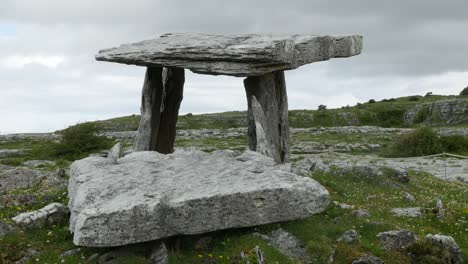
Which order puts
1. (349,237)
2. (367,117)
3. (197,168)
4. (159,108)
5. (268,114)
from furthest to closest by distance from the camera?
(367,117) → (159,108) → (268,114) → (197,168) → (349,237)

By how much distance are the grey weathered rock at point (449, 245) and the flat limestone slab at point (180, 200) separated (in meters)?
2.86

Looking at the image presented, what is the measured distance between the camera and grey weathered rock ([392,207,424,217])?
18500mm

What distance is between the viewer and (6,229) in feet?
50.2

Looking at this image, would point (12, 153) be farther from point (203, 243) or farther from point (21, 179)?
point (203, 243)

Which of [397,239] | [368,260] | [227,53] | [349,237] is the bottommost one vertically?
[368,260]

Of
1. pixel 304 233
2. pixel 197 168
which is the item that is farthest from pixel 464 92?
pixel 304 233

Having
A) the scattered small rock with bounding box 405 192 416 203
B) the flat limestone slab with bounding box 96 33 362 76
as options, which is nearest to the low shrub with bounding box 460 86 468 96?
the flat limestone slab with bounding box 96 33 362 76

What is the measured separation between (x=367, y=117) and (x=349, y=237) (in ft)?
204

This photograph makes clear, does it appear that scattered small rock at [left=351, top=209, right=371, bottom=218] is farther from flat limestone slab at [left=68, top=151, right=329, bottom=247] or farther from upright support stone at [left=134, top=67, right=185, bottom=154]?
upright support stone at [left=134, top=67, right=185, bottom=154]

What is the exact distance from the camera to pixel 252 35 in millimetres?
24484

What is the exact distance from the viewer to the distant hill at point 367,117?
69750 millimetres

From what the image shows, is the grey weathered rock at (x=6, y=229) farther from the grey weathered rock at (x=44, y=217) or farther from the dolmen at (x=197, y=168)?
the dolmen at (x=197, y=168)

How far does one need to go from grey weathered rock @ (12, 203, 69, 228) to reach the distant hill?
Result: 2074 inches

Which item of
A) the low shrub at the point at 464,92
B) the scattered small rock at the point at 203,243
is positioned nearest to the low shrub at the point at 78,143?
the scattered small rock at the point at 203,243
